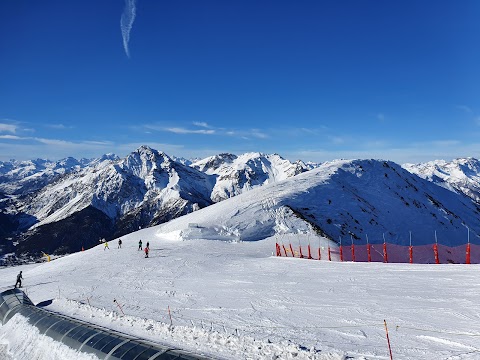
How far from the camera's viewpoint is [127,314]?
880 inches

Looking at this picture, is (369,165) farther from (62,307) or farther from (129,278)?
(62,307)

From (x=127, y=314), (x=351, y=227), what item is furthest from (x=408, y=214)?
(x=127, y=314)

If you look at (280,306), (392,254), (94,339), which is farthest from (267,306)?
(392,254)

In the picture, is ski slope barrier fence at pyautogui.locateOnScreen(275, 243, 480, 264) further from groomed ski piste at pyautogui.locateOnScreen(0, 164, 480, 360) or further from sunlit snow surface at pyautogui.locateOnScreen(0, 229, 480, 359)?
sunlit snow surface at pyautogui.locateOnScreen(0, 229, 480, 359)

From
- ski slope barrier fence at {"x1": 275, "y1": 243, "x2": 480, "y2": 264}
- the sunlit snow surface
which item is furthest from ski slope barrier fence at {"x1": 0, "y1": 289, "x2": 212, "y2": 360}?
ski slope barrier fence at {"x1": 275, "y1": 243, "x2": 480, "y2": 264}

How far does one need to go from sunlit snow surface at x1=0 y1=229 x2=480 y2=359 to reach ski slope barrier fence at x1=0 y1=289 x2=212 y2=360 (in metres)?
0.86

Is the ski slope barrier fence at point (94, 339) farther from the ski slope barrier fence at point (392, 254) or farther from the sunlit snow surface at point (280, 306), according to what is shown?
the ski slope barrier fence at point (392, 254)

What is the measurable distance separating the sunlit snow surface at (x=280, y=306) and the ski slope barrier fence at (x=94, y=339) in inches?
33.8

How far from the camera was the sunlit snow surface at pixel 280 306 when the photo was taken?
15703 mm

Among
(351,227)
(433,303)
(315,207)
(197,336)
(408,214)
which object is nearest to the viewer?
(197,336)

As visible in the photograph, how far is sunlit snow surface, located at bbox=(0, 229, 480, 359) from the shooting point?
1570 cm

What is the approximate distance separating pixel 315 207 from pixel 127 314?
180 ft

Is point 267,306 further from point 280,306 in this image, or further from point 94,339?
point 94,339

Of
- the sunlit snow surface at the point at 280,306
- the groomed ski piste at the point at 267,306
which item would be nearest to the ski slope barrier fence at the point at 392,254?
the groomed ski piste at the point at 267,306
